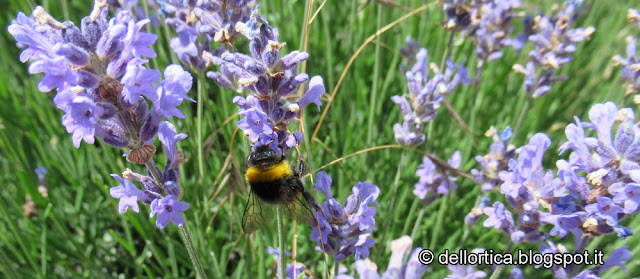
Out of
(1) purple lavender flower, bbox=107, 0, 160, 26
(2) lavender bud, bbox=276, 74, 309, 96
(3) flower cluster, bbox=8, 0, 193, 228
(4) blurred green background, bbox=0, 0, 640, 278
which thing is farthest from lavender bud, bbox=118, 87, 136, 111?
(1) purple lavender flower, bbox=107, 0, 160, 26

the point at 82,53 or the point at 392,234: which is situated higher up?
the point at 82,53

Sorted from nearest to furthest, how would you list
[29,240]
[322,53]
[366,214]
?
[366,214] < [29,240] < [322,53]

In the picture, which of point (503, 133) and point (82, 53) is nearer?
point (82, 53)

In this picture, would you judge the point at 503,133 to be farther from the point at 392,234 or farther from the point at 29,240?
the point at 29,240

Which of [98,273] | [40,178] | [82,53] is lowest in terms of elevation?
[98,273]

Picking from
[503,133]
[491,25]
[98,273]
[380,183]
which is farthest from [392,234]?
[98,273]

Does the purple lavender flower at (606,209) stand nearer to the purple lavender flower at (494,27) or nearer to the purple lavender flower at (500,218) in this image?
the purple lavender flower at (500,218)

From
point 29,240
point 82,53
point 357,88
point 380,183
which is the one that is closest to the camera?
point 82,53

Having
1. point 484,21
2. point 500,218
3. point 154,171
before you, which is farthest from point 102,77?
point 484,21
